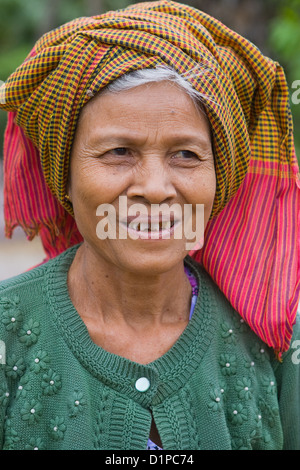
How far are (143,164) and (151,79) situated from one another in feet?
0.88

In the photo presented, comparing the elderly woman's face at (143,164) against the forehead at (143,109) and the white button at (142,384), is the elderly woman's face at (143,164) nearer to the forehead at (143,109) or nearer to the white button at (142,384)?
the forehead at (143,109)

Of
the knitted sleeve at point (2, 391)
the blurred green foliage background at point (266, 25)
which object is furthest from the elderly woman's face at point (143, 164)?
the blurred green foliage background at point (266, 25)

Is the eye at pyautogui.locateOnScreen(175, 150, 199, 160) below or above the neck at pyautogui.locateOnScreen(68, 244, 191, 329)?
above

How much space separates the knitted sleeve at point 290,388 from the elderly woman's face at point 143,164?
68cm

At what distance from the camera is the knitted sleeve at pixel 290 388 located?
245cm

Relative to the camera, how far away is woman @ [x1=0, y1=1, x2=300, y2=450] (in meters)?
2.01

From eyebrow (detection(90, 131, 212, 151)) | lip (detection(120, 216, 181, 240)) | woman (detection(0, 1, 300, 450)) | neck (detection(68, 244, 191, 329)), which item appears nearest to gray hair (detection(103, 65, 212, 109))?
woman (detection(0, 1, 300, 450))

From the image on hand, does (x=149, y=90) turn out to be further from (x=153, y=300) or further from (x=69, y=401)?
(x=69, y=401)

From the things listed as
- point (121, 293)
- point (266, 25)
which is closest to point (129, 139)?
point (121, 293)

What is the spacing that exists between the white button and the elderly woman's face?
377mm

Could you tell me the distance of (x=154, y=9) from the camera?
2.21 m

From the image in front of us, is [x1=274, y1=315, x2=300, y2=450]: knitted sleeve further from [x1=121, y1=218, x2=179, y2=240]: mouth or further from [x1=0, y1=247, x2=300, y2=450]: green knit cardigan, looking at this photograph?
[x1=121, y1=218, x2=179, y2=240]: mouth

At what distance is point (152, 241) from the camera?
79.9 inches

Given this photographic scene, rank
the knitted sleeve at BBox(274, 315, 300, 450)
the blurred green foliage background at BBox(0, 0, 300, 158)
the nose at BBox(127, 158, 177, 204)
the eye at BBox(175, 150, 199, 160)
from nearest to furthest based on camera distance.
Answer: the nose at BBox(127, 158, 177, 204) < the eye at BBox(175, 150, 199, 160) < the knitted sleeve at BBox(274, 315, 300, 450) < the blurred green foliage background at BBox(0, 0, 300, 158)
